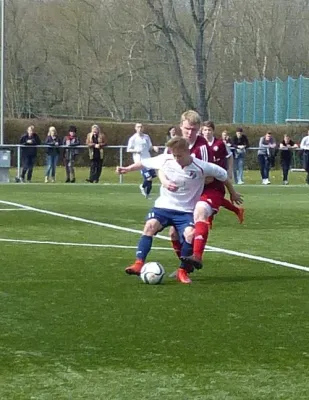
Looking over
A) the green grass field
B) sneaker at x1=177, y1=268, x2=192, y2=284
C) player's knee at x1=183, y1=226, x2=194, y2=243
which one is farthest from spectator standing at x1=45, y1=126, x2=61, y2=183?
sneaker at x1=177, y1=268, x2=192, y2=284

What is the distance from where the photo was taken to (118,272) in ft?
35.1

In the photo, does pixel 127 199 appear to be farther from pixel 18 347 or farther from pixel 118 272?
pixel 18 347

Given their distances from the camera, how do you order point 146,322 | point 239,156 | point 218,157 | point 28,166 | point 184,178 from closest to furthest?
1. point 146,322
2. point 184,178
3. point 218,157
4. point 28,166
5. point 239,156

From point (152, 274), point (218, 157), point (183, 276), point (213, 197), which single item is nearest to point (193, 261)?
point (183, 276)

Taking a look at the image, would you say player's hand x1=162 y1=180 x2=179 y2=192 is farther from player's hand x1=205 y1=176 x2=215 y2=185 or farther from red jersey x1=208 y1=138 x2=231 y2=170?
red jersey x1=208 y1=138 x2=231 y2=170

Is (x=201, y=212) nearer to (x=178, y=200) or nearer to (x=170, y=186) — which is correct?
(x=178, y=200)

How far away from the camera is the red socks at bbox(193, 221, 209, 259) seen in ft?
33.0

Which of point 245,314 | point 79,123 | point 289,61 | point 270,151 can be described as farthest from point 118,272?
point 289,61

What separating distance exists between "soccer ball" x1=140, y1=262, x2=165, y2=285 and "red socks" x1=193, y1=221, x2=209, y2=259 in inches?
16.1

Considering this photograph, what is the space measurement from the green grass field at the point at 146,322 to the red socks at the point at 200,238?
30cm

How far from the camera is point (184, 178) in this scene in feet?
33.3

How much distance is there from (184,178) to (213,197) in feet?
2.05

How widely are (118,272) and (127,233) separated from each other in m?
4.56

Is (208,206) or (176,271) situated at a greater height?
(208,206)
